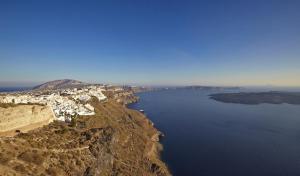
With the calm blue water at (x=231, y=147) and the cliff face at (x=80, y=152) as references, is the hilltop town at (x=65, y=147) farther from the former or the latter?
the calm blue water at (x=231, y=147)

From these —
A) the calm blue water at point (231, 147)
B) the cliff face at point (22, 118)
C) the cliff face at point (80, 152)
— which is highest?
the cliff face at point (22, 118)

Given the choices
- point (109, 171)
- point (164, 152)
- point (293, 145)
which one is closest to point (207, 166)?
point (164, 152)

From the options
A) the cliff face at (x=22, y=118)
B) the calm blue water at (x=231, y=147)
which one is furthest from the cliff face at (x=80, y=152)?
the calm blue water at (x=231, y=147)

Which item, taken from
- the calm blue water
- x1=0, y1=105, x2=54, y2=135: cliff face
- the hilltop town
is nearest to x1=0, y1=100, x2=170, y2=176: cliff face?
the hilltop town

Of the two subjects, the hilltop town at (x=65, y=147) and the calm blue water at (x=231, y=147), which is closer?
the hilltop town at (x=65, y=147)

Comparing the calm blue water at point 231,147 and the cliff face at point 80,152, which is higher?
the cliff face at point 80,152

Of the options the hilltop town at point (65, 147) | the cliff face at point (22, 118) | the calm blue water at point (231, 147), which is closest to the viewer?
the hilltop town at point (65, 147)

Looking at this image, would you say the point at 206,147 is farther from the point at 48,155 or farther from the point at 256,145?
the point at 48,155

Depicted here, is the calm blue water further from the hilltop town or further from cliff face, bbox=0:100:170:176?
the hilltop town
